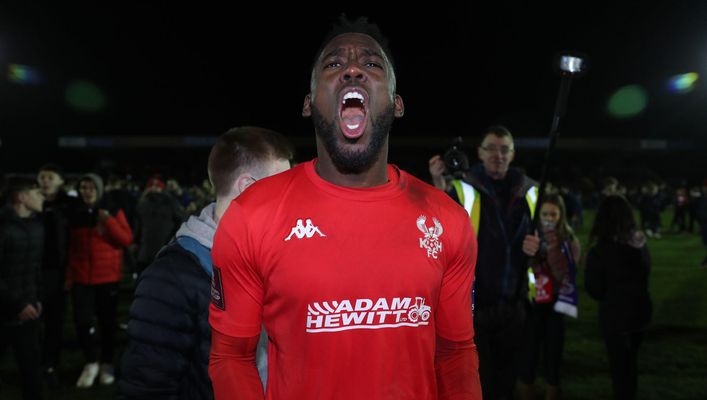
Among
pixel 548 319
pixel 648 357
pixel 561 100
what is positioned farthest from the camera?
pixel 648 357

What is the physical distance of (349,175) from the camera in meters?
1.84

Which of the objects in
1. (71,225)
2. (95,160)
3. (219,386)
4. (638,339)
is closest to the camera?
(219,386)

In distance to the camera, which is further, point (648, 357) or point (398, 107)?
point (648, 357)

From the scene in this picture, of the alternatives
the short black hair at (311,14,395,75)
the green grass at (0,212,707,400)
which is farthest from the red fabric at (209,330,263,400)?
the green grass at (0,212,707,400)

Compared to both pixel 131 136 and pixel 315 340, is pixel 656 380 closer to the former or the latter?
pixel 315 340

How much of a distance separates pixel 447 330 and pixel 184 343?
898mm

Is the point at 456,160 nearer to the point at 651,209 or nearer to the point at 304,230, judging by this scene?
the point at 304,230

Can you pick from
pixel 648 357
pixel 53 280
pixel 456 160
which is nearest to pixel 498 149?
pixel 456 160

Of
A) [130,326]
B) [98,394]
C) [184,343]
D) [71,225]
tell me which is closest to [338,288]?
[184,343]

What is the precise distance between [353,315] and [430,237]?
366 mm

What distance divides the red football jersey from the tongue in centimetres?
19

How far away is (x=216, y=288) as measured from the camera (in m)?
1.72

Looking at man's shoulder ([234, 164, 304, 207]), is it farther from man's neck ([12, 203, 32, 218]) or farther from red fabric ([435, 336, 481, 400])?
man's neck ([12, 203, 32, 218])

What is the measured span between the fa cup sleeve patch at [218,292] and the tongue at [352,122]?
0.58 m
